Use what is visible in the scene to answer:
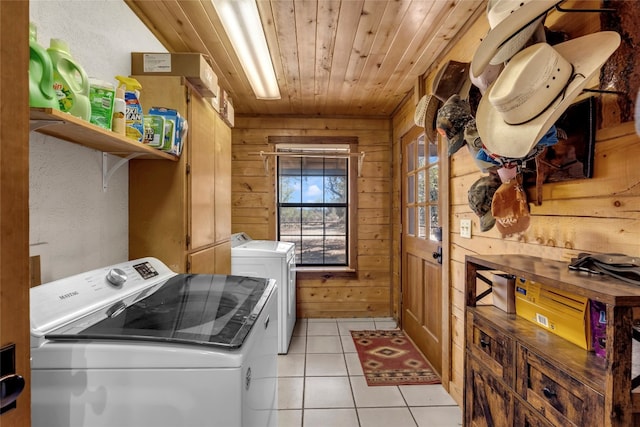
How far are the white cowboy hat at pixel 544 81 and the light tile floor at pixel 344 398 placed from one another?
5.99ft

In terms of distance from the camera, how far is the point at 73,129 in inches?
45.2

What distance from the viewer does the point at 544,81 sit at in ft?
3.29

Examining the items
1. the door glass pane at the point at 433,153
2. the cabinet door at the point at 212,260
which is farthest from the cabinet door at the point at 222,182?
the door glass pane at the point at 433,153

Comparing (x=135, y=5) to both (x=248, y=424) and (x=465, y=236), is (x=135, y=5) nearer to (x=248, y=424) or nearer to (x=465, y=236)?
(x=248, y=424)

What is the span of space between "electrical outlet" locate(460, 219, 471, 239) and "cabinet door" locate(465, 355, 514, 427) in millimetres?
917

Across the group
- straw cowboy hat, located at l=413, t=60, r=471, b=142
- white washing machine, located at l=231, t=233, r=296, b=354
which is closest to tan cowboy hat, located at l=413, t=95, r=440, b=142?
straw cowboy hat, located at l=413, t=60, r=471, b=142

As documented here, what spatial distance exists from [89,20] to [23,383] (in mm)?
1565

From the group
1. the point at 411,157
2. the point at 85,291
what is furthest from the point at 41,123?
the point at 411,157

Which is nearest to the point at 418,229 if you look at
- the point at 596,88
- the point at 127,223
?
the point at 596,88

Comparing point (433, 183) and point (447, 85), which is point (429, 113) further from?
point (433, 183)

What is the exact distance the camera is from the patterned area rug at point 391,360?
8.45 feet

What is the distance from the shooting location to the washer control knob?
138 cm

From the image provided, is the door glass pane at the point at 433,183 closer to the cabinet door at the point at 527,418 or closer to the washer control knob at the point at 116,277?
the cabinet door at the point at 527,418

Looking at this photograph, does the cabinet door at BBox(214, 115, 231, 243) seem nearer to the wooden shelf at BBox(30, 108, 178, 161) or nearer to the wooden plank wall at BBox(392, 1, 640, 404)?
the wooden shelf at BBox(30, 108, 178, 161)
